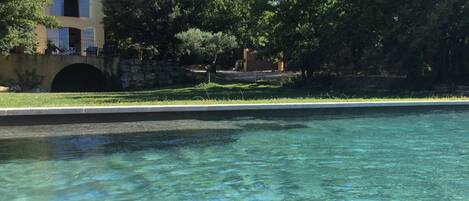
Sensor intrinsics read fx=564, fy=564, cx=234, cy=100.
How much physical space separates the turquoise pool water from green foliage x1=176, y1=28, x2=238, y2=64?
22.6 meters

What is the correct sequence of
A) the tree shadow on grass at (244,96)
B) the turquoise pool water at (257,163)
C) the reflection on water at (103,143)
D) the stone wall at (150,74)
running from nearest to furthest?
1. the turquoise pool water at (257,163)
2. the reflection on water at (103,143)
3. the tree shadow on grass at (244,96)
4. the stone wall at (150,74)

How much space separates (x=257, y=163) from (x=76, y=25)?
118 ft

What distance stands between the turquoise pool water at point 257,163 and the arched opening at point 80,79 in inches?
1112

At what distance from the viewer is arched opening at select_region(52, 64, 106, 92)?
38500 mm

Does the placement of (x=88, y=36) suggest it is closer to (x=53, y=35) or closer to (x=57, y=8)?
(x=53, y=35)

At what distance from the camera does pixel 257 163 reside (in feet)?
29.4

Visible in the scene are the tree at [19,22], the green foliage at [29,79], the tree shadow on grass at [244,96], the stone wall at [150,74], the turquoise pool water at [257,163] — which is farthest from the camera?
the stone wall at [150,74]

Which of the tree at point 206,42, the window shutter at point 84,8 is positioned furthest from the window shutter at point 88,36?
→ the tree at point 206,42

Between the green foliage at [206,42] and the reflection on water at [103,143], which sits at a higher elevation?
the green foliage at [206,42]

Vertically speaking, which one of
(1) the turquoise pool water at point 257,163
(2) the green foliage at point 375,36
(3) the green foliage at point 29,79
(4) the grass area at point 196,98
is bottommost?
(1) the turquoise pool water at point 257,163

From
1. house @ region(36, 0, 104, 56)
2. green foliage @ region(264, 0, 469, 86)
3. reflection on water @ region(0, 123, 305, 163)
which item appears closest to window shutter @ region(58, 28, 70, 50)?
house @ region(36, 0, 104, 56)

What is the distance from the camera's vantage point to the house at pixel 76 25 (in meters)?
41.3

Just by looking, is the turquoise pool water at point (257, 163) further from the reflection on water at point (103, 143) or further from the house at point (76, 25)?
the house at point (76, 25)

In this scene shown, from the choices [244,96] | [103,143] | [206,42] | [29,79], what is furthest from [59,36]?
[103,143]
